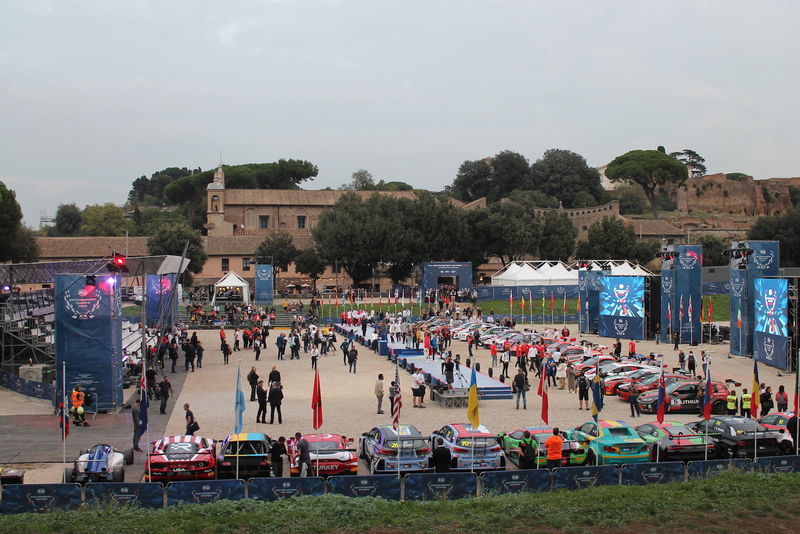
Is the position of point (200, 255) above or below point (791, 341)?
above

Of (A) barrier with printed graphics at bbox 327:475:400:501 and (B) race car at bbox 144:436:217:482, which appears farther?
(B) race car at bbox 144:436:217:482

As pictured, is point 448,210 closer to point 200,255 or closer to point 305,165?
point 200,255

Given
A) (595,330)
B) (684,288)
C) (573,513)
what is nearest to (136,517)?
(573,513)

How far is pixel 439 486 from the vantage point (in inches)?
569

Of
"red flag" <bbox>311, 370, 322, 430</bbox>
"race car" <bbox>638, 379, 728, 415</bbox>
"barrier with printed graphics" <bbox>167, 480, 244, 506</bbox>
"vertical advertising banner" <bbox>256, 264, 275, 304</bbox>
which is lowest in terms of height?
"race car" <bbox>638, 379, 728, 415</bbox>

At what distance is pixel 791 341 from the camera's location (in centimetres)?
3300

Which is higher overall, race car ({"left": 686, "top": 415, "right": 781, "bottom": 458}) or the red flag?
the red flag

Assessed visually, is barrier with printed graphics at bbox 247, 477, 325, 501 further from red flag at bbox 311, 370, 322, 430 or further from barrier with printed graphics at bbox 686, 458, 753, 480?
barrier with printed graphics at bbox 686, 458, 753, 480

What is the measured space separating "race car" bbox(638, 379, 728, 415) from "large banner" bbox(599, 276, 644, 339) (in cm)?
1958

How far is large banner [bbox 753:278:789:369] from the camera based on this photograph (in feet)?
109

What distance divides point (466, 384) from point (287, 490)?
14.1 m

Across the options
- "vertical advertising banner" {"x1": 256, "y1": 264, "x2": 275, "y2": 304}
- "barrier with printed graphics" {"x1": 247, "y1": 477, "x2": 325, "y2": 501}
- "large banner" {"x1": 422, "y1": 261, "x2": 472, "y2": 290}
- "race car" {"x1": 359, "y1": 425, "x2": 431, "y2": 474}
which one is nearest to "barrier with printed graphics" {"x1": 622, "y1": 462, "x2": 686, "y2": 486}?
"race car" {"x1": 359, "y1": 425, "x2": 431, "y2": 474}

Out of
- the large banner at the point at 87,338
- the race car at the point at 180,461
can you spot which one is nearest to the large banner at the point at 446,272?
the large banner at the point at 87,338

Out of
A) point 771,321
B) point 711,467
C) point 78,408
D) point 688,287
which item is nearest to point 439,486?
point 711,467
